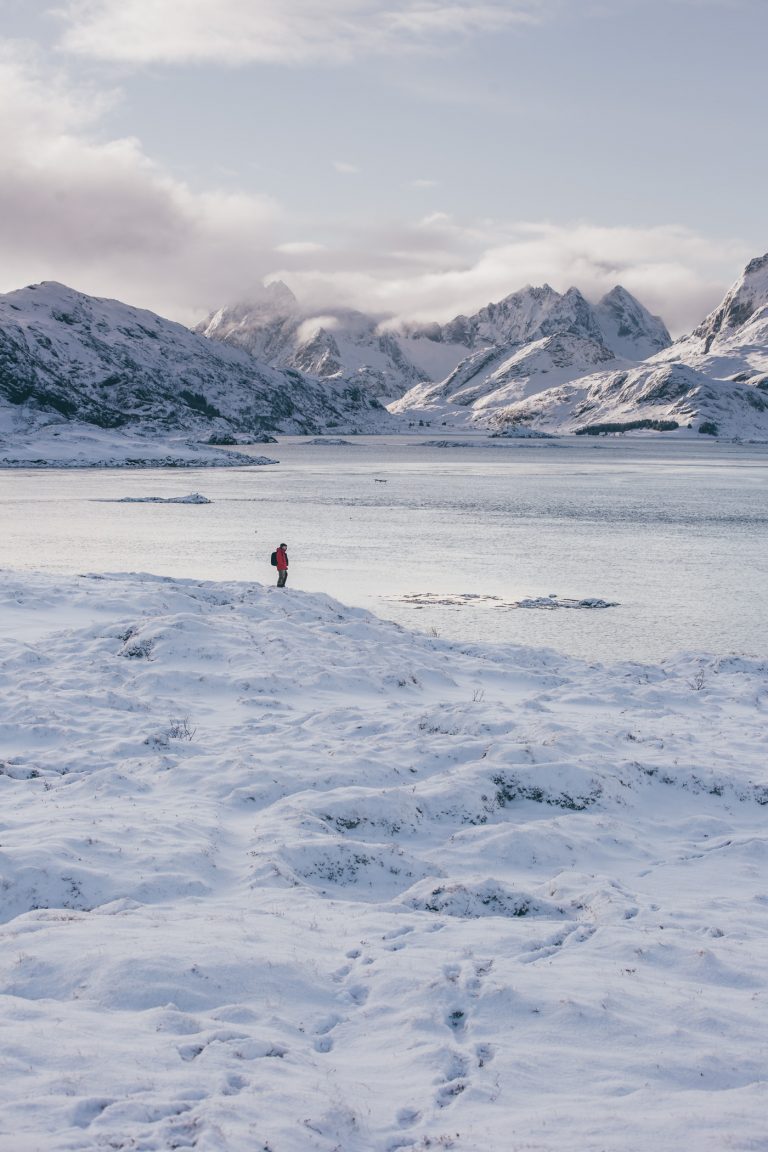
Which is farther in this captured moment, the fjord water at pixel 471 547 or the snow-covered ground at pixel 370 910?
the fjord water at pixel 471 547

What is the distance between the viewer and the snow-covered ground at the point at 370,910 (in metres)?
6.61

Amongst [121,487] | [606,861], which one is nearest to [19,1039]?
[606,861]

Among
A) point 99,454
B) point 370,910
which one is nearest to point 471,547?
point 370,910

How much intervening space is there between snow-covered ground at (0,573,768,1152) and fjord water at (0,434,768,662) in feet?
34.5

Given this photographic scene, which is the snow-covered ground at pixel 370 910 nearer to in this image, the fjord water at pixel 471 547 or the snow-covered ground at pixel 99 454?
the fjord water at pixel 471 547

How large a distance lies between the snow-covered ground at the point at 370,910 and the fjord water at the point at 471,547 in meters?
10.5

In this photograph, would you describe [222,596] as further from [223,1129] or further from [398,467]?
[398,467]

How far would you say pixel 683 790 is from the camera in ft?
46.9

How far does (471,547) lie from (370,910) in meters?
41.0

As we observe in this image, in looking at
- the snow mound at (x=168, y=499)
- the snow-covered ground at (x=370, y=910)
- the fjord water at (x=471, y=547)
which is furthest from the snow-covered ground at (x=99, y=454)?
the snow-covered ground at (x=370, y=910)

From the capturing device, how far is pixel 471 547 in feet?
166

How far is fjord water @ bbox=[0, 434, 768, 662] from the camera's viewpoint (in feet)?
100

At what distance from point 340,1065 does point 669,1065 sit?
2486 millimetres

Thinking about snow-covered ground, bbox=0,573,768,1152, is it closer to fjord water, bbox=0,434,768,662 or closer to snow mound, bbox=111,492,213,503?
fjord water, bbox=0,434,768,662
